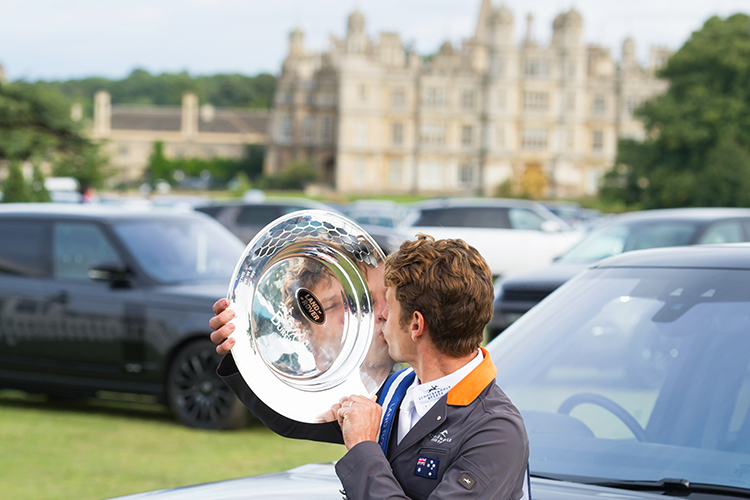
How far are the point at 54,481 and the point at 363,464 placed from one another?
459cm

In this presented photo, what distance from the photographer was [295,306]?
7.31ft

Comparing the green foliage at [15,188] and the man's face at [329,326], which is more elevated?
the man's face at [329,326]

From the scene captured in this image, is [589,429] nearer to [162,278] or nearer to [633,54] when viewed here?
[162,278]

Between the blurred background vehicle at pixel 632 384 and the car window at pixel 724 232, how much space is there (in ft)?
22.6

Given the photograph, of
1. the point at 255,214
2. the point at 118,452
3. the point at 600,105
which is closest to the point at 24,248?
the point at 118,452

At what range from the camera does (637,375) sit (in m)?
3.00

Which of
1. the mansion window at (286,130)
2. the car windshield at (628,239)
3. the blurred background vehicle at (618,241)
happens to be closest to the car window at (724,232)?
the blurred background vehicle at (618,241)

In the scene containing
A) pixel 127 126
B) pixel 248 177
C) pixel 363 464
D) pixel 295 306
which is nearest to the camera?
pixel 363 464

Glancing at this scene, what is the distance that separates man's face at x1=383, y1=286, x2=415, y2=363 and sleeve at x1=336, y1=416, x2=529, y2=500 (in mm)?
237

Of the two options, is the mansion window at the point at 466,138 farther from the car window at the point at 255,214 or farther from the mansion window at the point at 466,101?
the car window at the point at 255,214

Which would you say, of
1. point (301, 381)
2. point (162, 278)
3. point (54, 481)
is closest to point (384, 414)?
point (301, 381)

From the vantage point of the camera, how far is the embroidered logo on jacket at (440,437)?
1892 mm

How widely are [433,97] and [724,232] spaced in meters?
87.1

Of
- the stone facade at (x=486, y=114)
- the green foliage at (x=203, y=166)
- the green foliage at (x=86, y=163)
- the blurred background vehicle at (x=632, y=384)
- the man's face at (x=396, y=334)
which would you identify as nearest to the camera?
the man's face at (x=396, y=334)
